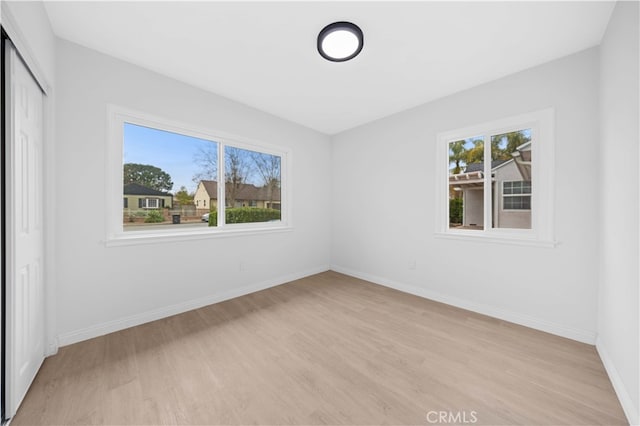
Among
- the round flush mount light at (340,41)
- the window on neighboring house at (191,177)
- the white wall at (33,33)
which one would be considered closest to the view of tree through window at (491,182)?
the round flush mount light at (340,41)

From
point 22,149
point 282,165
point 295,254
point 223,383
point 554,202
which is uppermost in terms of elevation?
point 282,165

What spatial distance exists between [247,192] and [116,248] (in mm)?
1670

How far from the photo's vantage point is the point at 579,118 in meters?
2.20

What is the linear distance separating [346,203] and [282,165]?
133 centimetres

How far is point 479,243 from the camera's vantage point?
2820 millimetres

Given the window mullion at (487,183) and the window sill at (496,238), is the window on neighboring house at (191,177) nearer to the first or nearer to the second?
the window sill at (496,238)

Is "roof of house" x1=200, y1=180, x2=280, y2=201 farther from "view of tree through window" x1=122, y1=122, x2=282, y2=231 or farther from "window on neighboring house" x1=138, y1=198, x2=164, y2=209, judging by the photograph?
"window on neighboring house" x1=138, y1=198, x2=164, y2=209

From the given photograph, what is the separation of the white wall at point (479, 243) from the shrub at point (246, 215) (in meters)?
1.34

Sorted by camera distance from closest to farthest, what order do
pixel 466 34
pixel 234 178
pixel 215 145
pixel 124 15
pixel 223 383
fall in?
pixel 223 383
pixel 124 15
pixel 466 34
pixel 215 145
pixel 234 178

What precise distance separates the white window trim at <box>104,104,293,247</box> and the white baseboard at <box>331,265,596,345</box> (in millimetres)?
2084

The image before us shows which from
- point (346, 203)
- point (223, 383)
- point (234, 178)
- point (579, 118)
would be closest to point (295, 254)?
point (346, 203)

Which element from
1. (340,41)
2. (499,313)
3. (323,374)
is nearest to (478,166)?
(499,313)

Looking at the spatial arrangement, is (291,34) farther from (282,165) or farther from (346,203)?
(346,203)

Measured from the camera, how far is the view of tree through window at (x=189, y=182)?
2.55 metres
